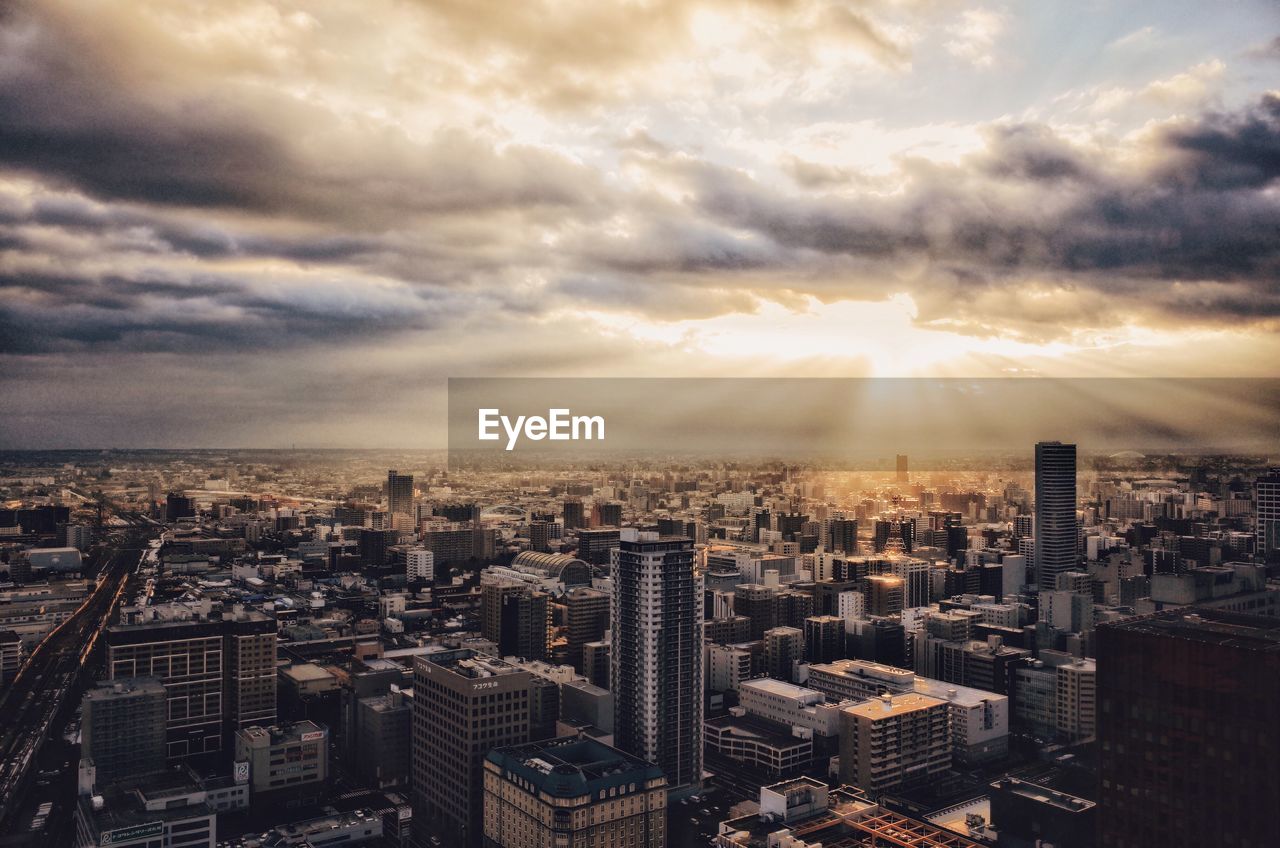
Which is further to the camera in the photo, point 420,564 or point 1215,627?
point 420,564

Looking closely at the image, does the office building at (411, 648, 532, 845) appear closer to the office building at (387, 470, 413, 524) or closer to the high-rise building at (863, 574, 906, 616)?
the high-rise building at (863, 574, 906, 616)

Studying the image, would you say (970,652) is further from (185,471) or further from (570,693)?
(185,471)

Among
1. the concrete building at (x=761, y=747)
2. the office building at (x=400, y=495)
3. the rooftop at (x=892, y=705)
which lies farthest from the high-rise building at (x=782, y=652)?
the office building at (x=400, y=495)

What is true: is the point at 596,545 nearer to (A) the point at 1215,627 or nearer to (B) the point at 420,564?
(B) the point at 420,564

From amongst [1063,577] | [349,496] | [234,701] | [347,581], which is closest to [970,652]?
[1063,577]

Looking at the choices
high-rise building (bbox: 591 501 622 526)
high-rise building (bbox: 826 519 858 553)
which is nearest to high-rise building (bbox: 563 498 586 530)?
high-rise building (bbox: 591 501 622 526)

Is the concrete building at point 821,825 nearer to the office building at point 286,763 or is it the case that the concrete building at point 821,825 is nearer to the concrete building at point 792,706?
the concrete building at point 792,706

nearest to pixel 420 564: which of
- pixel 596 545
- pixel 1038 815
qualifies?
pixel 596 545
